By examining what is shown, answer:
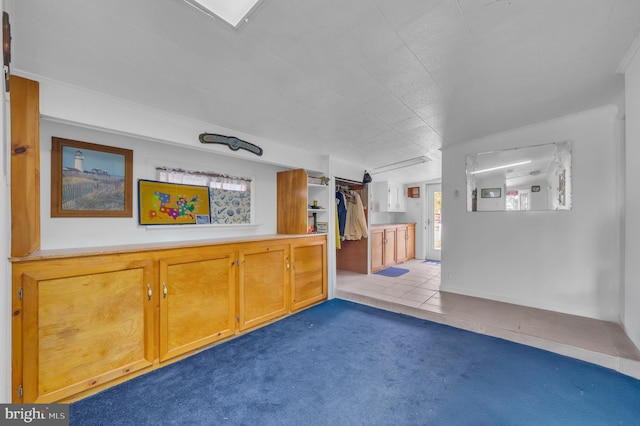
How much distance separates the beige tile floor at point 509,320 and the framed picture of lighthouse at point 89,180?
2.95 metres

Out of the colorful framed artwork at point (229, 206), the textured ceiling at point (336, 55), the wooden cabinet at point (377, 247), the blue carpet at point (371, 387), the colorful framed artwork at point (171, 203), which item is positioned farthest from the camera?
the wooden cabinet at point (377, 247)

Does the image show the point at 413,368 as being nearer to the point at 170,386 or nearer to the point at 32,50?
the point at 170,386

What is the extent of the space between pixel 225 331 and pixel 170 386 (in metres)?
0.68

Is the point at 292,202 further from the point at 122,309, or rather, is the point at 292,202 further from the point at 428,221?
the point at 428,221

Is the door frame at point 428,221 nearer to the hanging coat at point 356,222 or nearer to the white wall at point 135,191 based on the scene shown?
the hanging coat at point 356,222

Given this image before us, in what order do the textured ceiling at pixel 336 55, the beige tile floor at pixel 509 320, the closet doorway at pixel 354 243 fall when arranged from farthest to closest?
the closet doorway at pixel 354 243 < the beige tile floor at pixel 509 320 < the textured ceiling at pixel 336 55

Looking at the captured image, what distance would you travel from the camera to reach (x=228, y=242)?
8.50ft

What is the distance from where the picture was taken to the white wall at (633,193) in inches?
73.7

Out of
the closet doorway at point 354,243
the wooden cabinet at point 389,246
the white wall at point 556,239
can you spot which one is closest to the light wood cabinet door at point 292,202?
the closet doorway at point 354,243

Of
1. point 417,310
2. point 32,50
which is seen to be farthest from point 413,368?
point 32,50

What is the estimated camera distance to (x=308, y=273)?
3.53 metres

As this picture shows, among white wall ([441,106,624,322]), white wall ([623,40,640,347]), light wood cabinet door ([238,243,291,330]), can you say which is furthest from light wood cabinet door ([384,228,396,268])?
white wall ([623,40,640,347])

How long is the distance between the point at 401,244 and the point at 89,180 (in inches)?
221

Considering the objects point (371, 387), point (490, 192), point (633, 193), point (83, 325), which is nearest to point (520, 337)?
point (633, 193)
